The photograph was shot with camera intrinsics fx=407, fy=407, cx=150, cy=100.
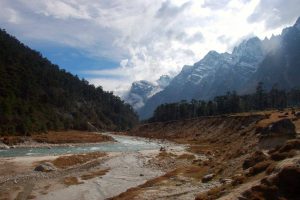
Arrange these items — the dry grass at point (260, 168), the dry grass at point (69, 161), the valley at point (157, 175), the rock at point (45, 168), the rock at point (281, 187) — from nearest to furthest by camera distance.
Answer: the rock at point (281, 187), the valley at point (157, 175), the dry grass at point (260, 168), the rock at point (45, 168), the dry grass at point (69, 161)

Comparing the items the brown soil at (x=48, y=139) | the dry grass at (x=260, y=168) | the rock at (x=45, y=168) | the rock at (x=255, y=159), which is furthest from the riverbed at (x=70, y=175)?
the brown soil at (x=48, y=139)

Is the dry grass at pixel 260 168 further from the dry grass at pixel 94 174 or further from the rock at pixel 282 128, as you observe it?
the dry grass at pixel 94 174

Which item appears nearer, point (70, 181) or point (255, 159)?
point (255, 159)

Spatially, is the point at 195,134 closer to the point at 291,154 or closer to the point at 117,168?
the point at 117,168

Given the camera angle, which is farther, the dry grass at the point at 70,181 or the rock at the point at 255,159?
the dry grass at the point at 70,181

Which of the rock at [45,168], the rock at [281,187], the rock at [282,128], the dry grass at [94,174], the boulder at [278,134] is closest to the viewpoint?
the rock at [281,187]

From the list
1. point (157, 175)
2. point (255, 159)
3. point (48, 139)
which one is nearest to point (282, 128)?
point (255, 159)

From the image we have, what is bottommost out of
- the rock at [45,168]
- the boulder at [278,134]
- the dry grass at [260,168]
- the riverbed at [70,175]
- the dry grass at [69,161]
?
the riverbed at [70,175]

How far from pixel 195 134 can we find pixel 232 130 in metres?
39.6

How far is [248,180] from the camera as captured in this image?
116 feet

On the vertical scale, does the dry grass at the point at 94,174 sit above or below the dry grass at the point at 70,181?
above

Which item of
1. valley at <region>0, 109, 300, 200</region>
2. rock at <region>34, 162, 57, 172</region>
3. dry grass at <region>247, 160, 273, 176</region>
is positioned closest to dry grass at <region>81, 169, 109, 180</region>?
valley at <region>0, 109, 300, 200</region>

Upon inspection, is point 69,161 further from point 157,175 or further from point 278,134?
point 278,134

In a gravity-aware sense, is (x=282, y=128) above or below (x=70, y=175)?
above
